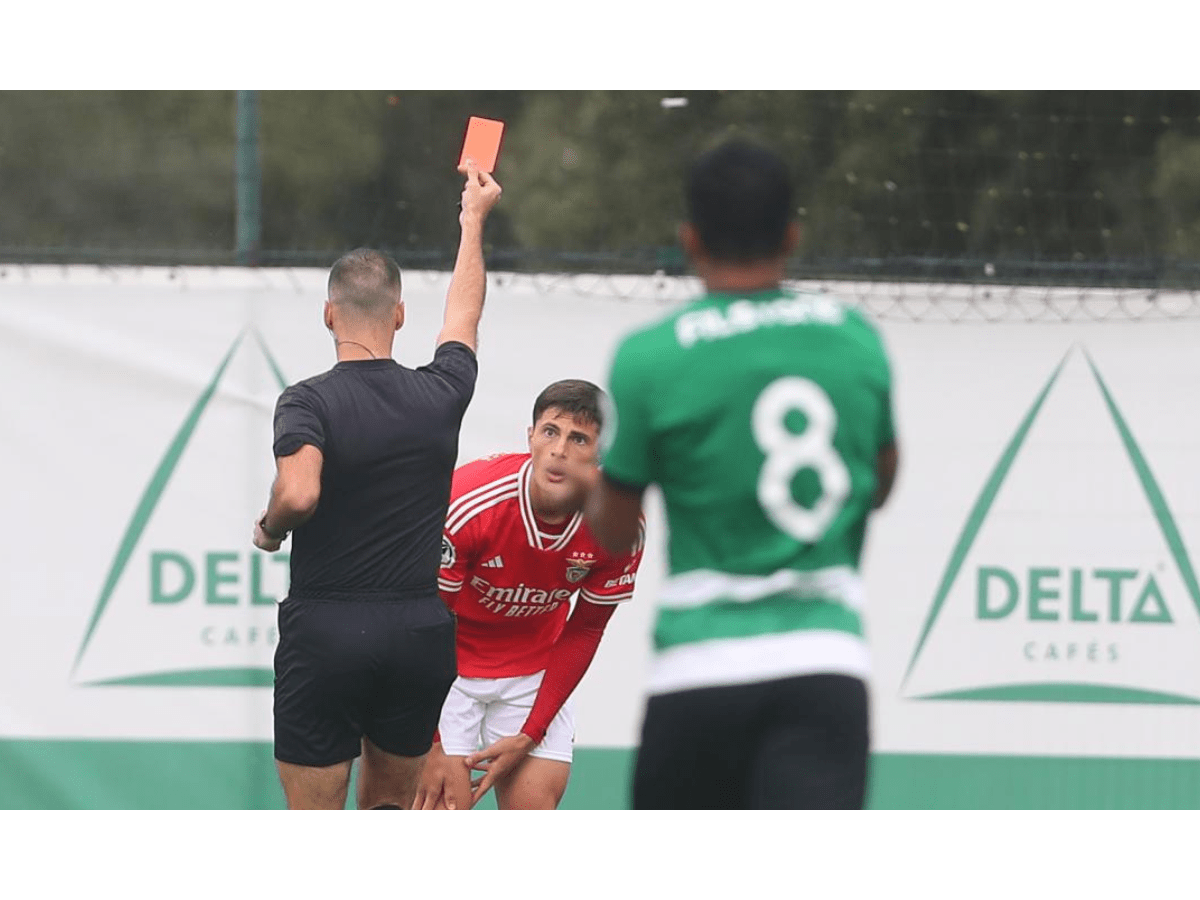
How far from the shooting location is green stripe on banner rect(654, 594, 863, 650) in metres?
3.06

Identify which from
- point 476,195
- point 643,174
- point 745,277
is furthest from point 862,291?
point 745,277

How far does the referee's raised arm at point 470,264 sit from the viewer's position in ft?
15.8

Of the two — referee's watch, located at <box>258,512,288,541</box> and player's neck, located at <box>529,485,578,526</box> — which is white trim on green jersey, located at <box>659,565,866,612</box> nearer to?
referee's watch, located at <box>258,512,288,541</box>

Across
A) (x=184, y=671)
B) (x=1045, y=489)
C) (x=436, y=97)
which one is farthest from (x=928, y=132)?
(x=184, y=671)

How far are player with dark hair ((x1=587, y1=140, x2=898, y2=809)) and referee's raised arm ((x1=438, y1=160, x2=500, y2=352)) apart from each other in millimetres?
1799

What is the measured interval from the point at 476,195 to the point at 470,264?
0.22 meters

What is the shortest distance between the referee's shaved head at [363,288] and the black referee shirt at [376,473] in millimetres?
152

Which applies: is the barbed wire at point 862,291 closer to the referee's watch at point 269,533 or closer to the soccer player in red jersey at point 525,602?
the soccer player in red jersey at point 525,602

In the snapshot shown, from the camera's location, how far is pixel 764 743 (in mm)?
3104

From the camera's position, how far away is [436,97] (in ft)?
21.2

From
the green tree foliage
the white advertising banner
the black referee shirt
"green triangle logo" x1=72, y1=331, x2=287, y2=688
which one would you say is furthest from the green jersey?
"green triangle logo" x1=72, y1=331, x2=287, y2=688

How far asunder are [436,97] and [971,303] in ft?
7.24

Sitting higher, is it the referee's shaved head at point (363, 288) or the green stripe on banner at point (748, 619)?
the referee's shaved head at point (363, 288)

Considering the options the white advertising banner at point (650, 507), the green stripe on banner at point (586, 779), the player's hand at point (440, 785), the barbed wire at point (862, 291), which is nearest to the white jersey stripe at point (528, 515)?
the player's hand at point (440, 785)
